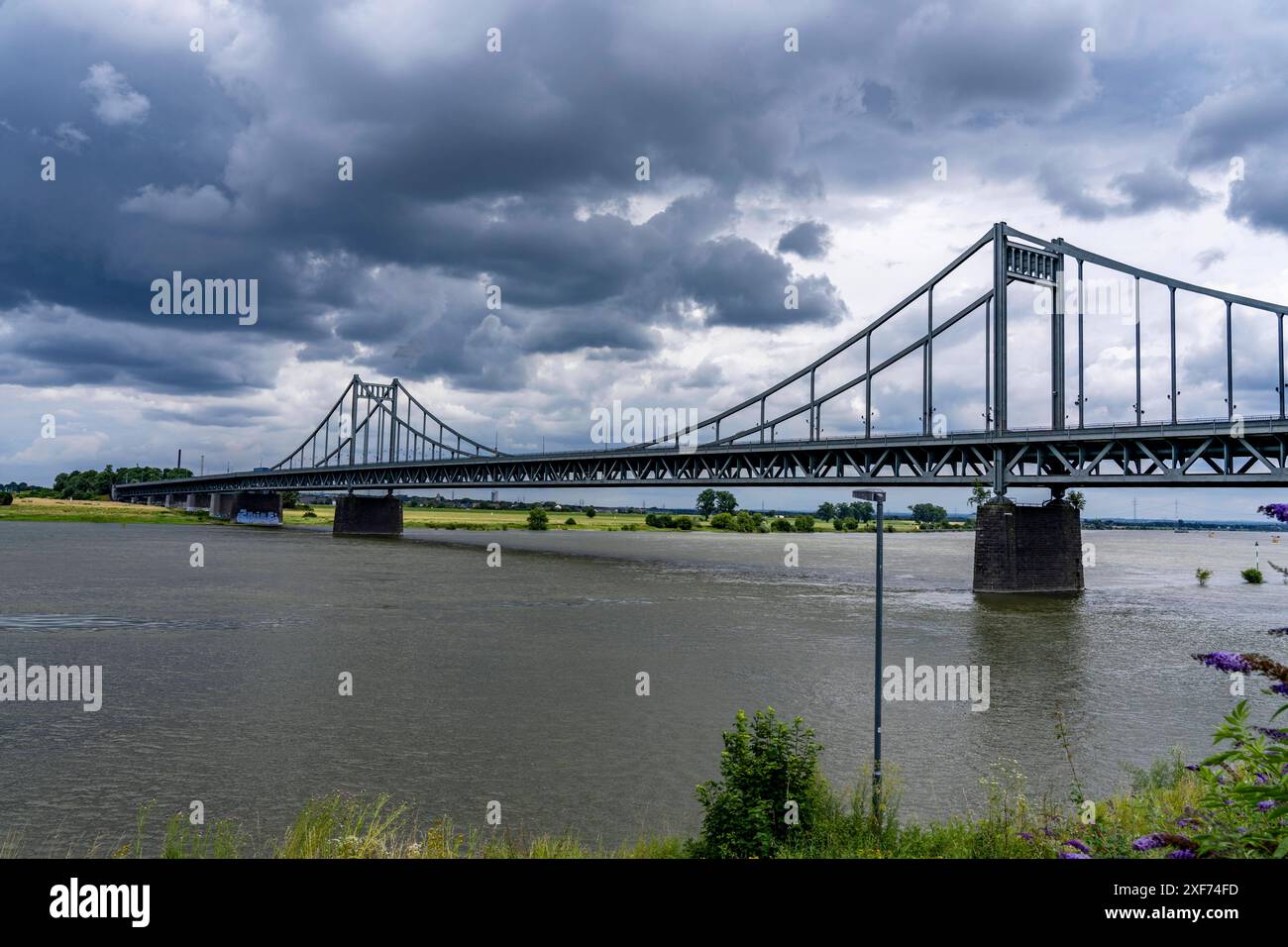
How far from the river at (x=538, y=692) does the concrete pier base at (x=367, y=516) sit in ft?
224

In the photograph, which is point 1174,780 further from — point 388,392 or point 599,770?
point 388,392

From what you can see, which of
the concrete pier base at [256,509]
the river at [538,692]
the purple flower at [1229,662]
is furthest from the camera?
the concrete pier base at [256,509]

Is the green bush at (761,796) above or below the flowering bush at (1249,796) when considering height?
below

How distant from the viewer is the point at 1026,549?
49062mm

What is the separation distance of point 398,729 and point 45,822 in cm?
643

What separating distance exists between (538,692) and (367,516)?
105 m

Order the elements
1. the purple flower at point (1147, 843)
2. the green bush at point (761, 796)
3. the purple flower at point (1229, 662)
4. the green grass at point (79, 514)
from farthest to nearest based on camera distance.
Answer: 1. the green grass at point (79, 514)
2. the green bush at point (761, 796)
3. the purple flower at point (1147, 843)
4. the purple flower at point (1229, 662)

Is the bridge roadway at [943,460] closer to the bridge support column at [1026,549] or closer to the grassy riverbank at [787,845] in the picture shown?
the bridge support column at [1026,549]

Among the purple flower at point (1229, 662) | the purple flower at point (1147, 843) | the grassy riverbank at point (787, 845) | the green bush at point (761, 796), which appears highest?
the purple flower at point (1229, 662)

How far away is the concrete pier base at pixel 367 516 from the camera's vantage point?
11825 centimetres

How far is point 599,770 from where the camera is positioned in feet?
46.6

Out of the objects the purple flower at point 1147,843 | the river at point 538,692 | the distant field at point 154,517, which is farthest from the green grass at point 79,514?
the purple flower at point 1147,843
